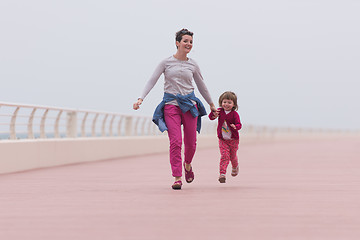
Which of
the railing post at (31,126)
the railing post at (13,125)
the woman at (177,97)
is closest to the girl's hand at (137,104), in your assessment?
the woman at (177,97)

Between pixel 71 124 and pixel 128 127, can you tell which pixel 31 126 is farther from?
pixel 128 127

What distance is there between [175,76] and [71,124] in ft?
30.5

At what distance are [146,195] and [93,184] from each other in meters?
2.10

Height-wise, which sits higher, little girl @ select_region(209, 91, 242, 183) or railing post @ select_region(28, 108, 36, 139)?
little girl @ select_region(209, 91, 242, 183)

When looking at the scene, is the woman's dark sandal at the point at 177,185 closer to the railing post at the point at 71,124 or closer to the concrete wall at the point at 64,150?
the concrete wall at the point at 64,150

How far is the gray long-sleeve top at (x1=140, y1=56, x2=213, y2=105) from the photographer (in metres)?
9.48

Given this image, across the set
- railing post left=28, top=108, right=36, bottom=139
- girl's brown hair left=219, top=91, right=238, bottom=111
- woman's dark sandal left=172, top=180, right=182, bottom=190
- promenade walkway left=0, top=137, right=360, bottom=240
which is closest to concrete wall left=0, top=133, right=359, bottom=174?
railing post left=28, top=108, right=36, bottom=139

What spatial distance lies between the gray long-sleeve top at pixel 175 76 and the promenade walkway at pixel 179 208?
1.30 metres

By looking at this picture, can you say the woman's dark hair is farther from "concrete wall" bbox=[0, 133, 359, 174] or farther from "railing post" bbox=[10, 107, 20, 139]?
"railing post" bbox=[10, 107, 20, 139]

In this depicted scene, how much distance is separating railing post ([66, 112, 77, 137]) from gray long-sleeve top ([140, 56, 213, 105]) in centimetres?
895

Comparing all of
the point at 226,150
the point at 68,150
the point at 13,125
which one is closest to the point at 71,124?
the point at 68,150

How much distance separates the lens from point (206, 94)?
33.0ft

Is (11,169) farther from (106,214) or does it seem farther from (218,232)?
(218,232)

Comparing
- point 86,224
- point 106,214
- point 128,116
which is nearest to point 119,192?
point 106,214
